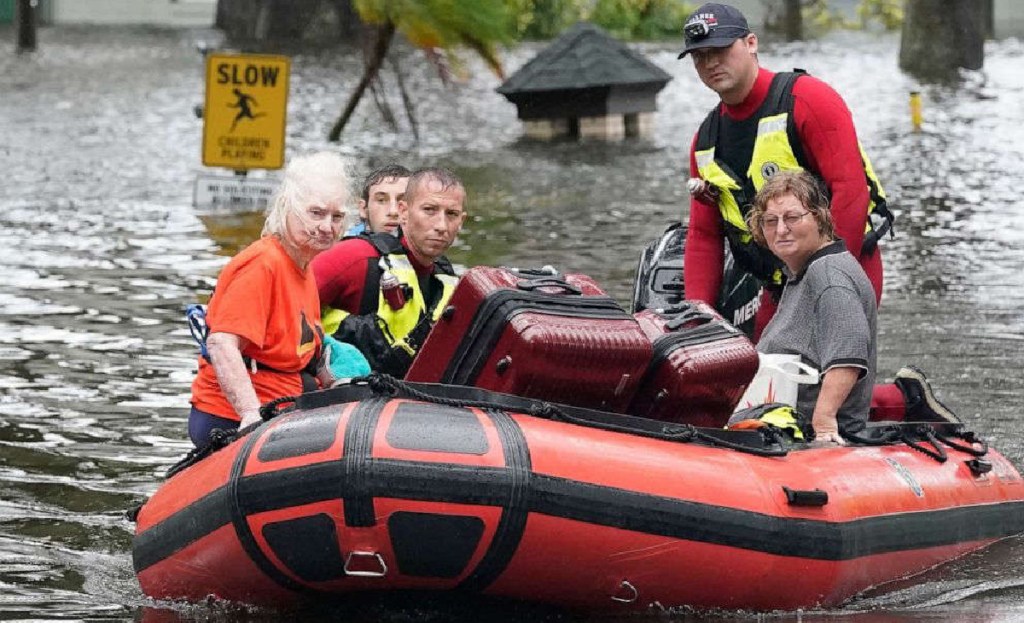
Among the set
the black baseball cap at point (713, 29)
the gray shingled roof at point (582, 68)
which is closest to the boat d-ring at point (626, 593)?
the black baseball cap at point (713, 29)

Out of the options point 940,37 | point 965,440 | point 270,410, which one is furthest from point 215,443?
point 940,37

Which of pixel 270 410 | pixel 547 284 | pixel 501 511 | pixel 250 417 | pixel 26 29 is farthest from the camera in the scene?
pixel 26 29

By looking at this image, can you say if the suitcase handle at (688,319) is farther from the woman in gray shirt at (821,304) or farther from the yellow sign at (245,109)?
the yellow sign at (245,109)

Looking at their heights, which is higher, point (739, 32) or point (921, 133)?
point (739, 32)

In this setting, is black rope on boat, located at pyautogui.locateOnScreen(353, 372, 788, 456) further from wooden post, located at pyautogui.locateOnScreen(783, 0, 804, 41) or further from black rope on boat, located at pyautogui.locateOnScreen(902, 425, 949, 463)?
wooden post, located at pyautogui.locateOnScreen(783, 0, 804, 41)

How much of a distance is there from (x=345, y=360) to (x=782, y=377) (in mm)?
1448

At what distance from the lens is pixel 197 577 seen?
5.51 m

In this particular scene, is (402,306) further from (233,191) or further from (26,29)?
(26,29)

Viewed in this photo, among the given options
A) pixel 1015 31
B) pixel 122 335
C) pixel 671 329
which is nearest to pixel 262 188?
pixel 122 335

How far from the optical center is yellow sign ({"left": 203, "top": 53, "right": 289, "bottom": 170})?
13.7 metres

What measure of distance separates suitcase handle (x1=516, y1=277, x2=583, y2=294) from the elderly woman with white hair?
0.61 metres

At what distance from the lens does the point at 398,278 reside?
6.53 m

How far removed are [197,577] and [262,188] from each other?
9190 millimetres

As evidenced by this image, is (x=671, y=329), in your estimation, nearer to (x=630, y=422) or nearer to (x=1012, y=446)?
(x=630, y=422)
